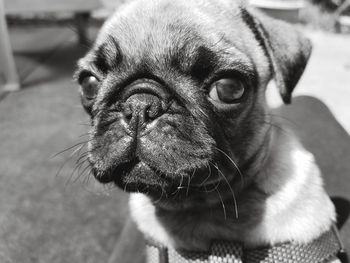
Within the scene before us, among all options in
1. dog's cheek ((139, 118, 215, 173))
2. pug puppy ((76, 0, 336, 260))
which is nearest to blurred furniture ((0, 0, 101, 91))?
pug puppy ((76, 0, 336, 260))

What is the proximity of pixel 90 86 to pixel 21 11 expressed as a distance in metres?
3.46

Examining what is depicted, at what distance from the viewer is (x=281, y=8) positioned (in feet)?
17.0

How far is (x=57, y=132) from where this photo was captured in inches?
116

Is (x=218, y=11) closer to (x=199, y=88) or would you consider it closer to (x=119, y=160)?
(x=199, y=88)

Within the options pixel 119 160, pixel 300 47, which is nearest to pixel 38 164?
pixel 119 160

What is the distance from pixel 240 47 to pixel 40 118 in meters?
2.31

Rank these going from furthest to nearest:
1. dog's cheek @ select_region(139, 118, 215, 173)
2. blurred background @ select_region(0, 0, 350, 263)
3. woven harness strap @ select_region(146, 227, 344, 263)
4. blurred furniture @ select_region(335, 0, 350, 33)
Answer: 1. blurred furniture @ select_region(335, 0, 350, 33)
2. blurred background @ select_region(0, 0, 350, 263)
3. woven harness strap @ select_region(146, 227, 344, 263)
4. dog's cheek @ select_region(139, 118, 215, 173)

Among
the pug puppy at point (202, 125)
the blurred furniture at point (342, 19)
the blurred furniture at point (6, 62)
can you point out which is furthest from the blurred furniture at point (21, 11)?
the blurred furniture at point (342, 19)

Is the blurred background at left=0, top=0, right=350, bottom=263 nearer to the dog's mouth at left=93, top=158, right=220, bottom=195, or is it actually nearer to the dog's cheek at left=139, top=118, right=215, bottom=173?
the dog's mouth at left=93, top=158, right=220, bottom=195

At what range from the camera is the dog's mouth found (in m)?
1.07

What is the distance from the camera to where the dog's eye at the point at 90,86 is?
1284 mm

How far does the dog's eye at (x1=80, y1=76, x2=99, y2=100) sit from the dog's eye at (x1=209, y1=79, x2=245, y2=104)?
386 mm

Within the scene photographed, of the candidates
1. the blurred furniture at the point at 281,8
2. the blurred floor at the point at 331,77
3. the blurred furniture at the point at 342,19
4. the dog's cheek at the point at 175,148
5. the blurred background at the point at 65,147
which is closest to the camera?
the dog's cheek at the point at 175,148

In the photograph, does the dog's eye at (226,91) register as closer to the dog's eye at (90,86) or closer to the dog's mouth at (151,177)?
the dog's mouth at (151,177)
